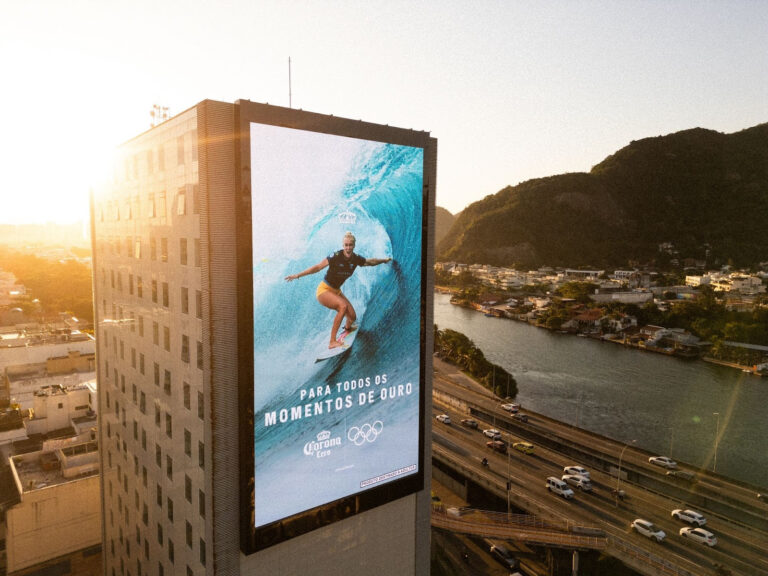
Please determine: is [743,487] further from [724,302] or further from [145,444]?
[724,302]

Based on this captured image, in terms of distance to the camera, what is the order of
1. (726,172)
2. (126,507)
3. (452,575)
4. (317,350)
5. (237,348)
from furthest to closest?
(726,172) < (452,575) < (126,507) < (317,350) < (237,348)

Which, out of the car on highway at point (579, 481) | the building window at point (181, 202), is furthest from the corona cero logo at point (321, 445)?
the car on highway at point (579, 481)

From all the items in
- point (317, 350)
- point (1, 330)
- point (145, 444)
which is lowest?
point (1, 330)

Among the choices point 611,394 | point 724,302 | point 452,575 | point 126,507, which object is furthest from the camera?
point 724,302

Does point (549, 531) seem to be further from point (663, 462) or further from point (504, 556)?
point (663, 462)

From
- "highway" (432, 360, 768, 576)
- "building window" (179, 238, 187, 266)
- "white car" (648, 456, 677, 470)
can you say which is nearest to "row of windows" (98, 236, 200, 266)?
"building window" (179, 238, 187, 266)

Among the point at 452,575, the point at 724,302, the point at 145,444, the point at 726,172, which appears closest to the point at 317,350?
the point at 145,444

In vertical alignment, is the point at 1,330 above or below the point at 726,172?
below

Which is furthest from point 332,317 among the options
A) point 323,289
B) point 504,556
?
point 504,556
